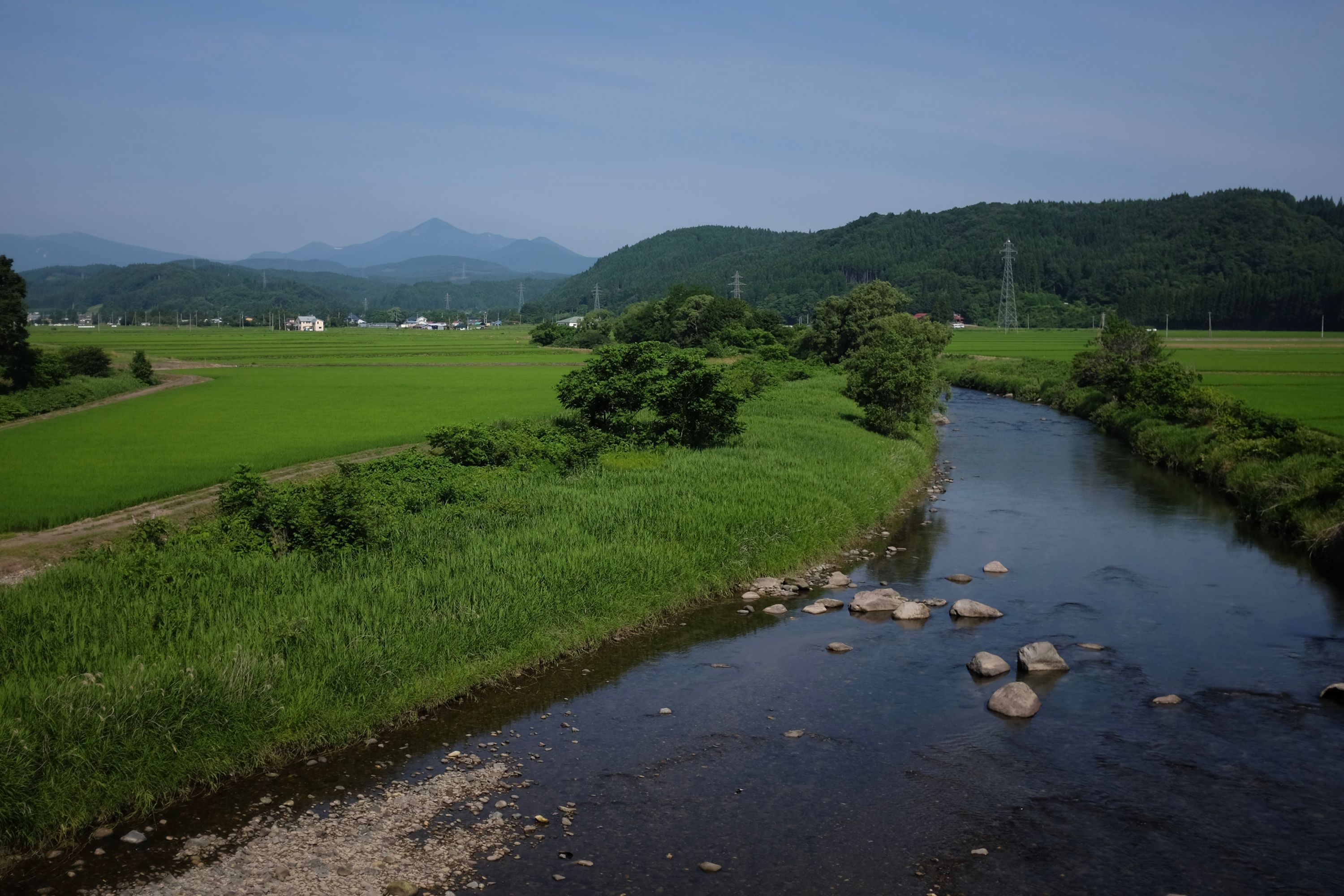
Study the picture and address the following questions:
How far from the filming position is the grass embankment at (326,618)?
910 centimetres

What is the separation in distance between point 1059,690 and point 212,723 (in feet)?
34.0

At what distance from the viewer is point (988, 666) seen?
13148mm

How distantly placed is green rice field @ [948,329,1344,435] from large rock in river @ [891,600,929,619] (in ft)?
66.2

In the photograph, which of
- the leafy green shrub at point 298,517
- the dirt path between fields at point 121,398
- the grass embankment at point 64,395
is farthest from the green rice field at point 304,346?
the leafy green shrub at point 298,517

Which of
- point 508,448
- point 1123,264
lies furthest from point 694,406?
point 1123,264

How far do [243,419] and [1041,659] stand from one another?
3403 centimetres

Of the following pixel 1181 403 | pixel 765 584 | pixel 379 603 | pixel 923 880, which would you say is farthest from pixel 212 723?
pixel 1181 403

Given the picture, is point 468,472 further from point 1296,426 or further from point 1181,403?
point 1181,403

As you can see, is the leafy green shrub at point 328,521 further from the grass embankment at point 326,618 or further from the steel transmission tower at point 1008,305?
the steel transmission tower at point 1008,305

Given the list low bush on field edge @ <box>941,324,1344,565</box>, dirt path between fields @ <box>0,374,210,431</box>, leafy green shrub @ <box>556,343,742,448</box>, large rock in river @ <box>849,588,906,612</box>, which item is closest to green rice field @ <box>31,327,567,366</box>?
dirt path between fields @ <box>0,374,210,431</box>

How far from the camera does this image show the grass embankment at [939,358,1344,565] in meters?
20.0

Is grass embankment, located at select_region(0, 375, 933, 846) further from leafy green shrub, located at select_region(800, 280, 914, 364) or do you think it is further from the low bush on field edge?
leafy green shrub, located at select_region(800, 280, 914, 364)

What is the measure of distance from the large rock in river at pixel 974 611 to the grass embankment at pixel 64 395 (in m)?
38.5

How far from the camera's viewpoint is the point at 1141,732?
11336mm
